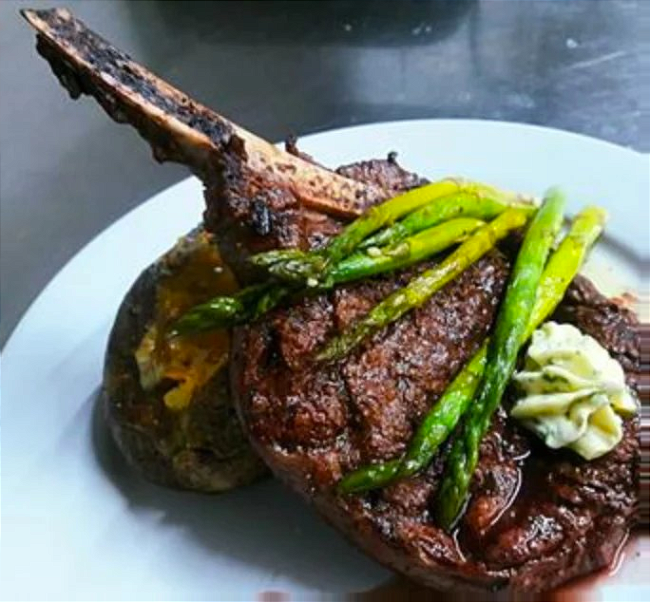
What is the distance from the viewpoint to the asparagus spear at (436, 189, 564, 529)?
1682 mm

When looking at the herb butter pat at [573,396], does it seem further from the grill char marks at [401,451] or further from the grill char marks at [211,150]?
the grill char marks at [211,150]

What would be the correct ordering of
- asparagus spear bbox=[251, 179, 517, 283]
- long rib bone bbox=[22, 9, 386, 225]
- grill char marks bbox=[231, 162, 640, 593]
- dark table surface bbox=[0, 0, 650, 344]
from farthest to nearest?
dark table surface bbox=[0, 0, 650, 344], long rib bone bbox=[22, 9, 386, 225], asparagus spear bbox=[251, 179, 517, 283], grill char marks bbox=[231, 162, 640, 593]

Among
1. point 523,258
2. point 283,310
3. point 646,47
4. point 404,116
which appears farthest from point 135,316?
point 646,47

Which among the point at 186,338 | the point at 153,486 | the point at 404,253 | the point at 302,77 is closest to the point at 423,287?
the point at 404,253

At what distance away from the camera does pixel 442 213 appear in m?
1.94

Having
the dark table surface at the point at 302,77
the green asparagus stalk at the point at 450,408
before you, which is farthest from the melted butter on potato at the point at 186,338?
the dark table surface at the point at 302,77

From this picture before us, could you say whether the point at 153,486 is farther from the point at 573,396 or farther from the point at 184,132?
the point at 573,396

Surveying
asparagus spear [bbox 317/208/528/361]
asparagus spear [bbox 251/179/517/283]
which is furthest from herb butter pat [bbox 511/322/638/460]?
asparagus spear [bbox 251/179/517/283]

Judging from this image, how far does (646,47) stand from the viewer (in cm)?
307

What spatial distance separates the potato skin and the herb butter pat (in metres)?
0.44

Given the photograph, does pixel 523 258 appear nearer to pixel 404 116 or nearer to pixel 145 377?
pixel 145 377

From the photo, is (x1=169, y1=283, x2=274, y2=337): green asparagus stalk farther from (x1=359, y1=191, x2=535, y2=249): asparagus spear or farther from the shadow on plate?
the shadow on plate

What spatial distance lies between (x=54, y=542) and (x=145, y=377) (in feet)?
0.95

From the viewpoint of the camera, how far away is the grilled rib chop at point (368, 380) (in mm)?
1677
